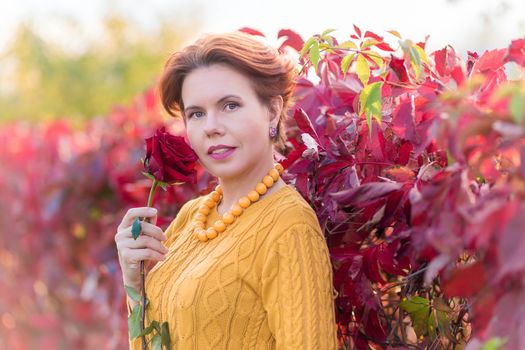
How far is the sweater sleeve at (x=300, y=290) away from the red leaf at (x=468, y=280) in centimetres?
63

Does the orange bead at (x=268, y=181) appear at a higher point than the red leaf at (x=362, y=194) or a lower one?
higher

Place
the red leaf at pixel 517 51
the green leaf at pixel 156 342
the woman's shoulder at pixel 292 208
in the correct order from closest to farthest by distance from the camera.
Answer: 1. the red leaf at pixel 517 51
2. the woman's shoulder at pixel 292 208
3. the green leaf at pixel 156 342

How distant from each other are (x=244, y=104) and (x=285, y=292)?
1.56 feet

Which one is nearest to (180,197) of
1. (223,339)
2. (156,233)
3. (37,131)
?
(156,233)

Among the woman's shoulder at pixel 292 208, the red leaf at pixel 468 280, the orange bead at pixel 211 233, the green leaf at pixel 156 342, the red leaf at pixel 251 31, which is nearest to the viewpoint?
the red leaf at pixel 468 280

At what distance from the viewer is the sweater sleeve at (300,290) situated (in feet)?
6.43

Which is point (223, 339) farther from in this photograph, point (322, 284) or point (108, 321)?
point (108, 321)

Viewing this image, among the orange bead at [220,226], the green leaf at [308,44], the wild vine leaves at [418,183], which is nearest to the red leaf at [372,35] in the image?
the wild vine leaves at [418,183]

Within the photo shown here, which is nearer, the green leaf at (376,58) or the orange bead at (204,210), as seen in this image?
the green leaf at (376,58)

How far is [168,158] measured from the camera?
2205mm

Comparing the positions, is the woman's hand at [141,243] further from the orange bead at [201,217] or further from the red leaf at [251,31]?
the red leaf at [251,31]

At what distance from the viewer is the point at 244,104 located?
2.18 meters

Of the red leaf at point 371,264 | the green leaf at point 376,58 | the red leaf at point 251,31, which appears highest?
the red leaf at point 251,31

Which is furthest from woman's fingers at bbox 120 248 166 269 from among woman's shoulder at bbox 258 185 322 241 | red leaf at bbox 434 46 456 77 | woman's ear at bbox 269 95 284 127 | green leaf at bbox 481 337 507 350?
green leaf at bbox 481 337 507 350
